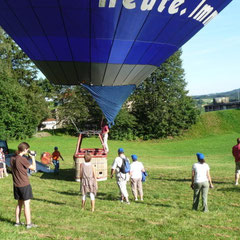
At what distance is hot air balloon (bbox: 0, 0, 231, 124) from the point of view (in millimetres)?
11133

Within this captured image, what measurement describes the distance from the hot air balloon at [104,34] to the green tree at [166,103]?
33.3m

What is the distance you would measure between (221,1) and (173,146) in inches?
1096

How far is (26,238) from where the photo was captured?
6105mm

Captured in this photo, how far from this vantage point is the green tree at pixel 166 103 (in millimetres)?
46969

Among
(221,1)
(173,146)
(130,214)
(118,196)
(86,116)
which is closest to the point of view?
(130,214)

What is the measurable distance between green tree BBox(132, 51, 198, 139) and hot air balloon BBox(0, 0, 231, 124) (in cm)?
3328

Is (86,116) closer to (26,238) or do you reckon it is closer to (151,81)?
(151,81)

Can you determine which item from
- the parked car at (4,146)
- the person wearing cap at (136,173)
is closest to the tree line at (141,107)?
the parked car at (4,146)

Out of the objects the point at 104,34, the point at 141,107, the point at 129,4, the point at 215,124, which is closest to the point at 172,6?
the point at 129,4

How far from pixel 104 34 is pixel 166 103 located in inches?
1440

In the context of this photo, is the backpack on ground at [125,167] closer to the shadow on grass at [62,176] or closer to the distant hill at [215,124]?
the shadow on grass at [62,176]

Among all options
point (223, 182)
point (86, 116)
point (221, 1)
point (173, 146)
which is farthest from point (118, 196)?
point (86, 116)

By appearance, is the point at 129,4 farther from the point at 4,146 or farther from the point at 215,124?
the point at 215,124

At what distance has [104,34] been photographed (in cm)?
1174
